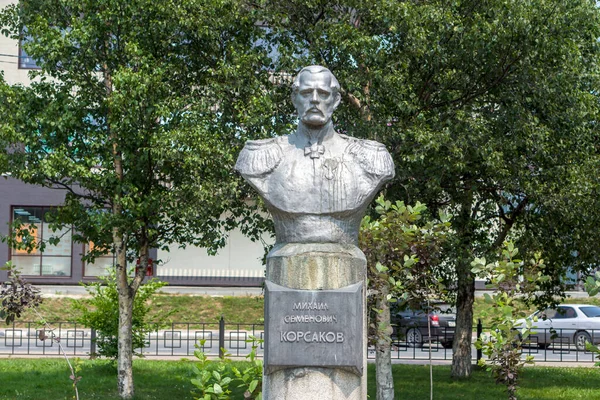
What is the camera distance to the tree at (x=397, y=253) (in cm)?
1080

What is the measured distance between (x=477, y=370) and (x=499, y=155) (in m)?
7.29

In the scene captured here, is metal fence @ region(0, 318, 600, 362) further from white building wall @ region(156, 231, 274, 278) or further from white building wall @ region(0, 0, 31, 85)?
white building wall @ region(0, 0, 31, 85)

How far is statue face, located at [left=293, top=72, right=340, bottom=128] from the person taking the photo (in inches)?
314

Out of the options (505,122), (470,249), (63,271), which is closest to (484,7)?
(505,122)

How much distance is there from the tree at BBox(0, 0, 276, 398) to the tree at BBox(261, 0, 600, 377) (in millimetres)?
963

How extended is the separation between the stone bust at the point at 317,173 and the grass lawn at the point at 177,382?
8.48 metres

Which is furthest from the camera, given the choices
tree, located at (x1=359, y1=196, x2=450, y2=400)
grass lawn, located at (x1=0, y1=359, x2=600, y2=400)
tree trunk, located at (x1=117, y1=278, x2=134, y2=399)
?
grass lawn, located at (x1=0, y1=359, x2=600, y2=400)

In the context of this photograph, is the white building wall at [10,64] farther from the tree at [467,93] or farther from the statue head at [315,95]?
the statue head at [315,95]

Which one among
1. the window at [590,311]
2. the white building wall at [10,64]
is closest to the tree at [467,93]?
the window at [590,311]

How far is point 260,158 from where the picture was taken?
8.25 metres

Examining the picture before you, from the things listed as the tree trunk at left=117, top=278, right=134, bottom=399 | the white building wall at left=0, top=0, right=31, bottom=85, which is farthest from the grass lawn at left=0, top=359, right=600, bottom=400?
the white building wall at left=0, top=0, right=31, bottom=85

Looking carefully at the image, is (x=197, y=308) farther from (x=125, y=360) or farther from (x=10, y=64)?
(x=125, y=360)

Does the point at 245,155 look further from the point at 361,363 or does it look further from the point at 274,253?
the point at 361,363

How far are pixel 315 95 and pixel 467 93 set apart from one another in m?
8.06
